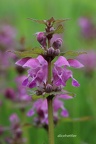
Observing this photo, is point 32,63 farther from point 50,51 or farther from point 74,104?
point 74,104

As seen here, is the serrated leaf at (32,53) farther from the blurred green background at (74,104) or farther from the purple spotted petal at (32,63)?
the blurred green background at (74,104)

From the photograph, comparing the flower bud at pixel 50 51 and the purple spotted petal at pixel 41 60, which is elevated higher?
the flower bud at pixel 50 51

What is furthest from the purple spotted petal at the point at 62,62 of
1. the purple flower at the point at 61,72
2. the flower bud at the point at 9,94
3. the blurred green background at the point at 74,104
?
the flower bud at the point at 9,94

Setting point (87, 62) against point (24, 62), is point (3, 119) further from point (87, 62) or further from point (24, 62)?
point (24, 62)

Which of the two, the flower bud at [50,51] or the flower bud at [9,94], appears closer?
the flower bud at [50,51]

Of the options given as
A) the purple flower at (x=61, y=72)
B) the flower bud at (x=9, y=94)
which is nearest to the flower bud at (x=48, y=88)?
the purple flower at (x=61, y=72)

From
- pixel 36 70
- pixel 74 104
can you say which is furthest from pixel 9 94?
pixel 36 70

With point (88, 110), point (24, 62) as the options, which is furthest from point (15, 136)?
point (88, 110)

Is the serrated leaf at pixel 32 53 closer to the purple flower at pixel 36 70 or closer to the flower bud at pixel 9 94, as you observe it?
the purple flower at pixel 36 70

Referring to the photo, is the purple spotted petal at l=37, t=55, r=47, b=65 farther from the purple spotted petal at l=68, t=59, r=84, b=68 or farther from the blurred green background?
the blurred green background
